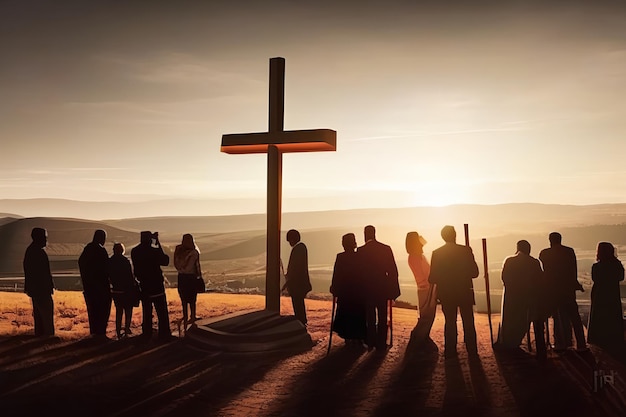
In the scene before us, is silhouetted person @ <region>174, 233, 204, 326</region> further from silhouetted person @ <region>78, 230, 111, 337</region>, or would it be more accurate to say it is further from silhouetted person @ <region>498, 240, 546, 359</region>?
silhouetted person @ <region>498, 240, 546, 359</region>

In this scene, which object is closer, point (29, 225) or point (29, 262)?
point (29, 262)

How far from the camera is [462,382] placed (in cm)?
927

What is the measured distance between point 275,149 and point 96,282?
4.37 metres

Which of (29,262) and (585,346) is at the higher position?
(29,262)

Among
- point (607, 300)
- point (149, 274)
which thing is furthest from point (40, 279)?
point (607, 300)

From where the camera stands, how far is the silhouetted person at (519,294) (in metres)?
11.2

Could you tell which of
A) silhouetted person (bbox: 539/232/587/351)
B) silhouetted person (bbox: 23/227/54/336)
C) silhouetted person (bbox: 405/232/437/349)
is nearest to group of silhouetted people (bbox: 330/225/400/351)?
silhouetted person (bbox: 405/232/437/349)

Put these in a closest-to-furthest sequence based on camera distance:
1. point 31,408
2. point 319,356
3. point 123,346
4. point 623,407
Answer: point 623,407 < point 31,408 < point 319,356 < point 123,346

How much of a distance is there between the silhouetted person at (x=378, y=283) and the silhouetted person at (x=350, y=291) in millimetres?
139

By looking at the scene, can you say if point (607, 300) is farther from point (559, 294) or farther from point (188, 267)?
point (188, 267)

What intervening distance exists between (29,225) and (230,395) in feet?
519

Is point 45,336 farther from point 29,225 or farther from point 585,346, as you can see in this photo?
point 29,225

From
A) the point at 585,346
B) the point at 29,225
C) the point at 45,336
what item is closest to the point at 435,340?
the point at 585,346

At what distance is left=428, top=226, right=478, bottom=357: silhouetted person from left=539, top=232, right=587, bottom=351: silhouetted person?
1437 millimetres
